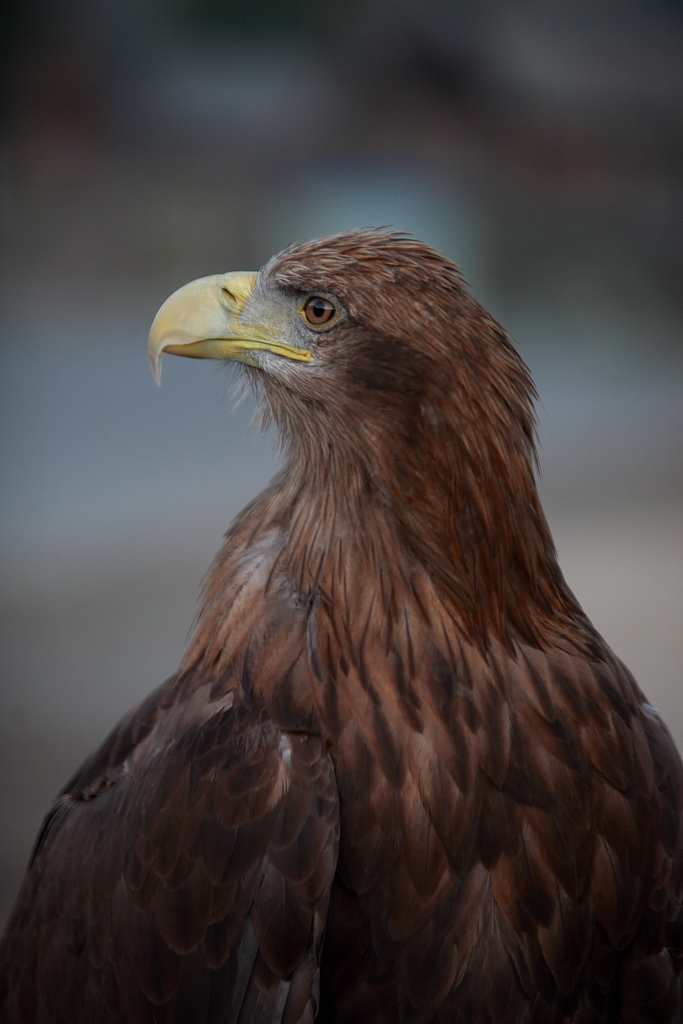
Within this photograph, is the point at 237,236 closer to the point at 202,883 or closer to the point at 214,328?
the point at 214,328

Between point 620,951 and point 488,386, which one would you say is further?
point 620,951

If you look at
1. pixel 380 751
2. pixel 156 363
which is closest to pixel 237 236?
pixel 156 363

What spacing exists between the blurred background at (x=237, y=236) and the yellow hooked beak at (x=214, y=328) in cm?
203

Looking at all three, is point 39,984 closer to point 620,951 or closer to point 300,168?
point 620,951

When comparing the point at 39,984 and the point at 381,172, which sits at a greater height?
the point at 381,172

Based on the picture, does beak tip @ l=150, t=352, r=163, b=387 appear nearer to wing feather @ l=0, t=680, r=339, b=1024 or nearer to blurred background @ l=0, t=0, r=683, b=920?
wing feather @ l=0, t=680, r=339, b=1024

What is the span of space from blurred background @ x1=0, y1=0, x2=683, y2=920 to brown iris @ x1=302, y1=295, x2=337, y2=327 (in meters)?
2.09

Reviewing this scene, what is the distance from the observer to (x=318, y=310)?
1320mm

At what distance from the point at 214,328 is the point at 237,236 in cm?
232

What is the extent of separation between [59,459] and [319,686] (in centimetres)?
276

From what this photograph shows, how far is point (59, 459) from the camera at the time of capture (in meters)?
3.83

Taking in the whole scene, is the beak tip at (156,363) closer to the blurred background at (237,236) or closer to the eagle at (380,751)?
the eagle at (380,751)

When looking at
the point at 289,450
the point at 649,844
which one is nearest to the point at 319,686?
the point at 289,450

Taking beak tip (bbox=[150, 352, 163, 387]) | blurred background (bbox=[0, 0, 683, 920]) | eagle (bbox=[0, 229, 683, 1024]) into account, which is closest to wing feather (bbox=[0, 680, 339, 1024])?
eagle (bbox=[0, 229, 683, 1024])
